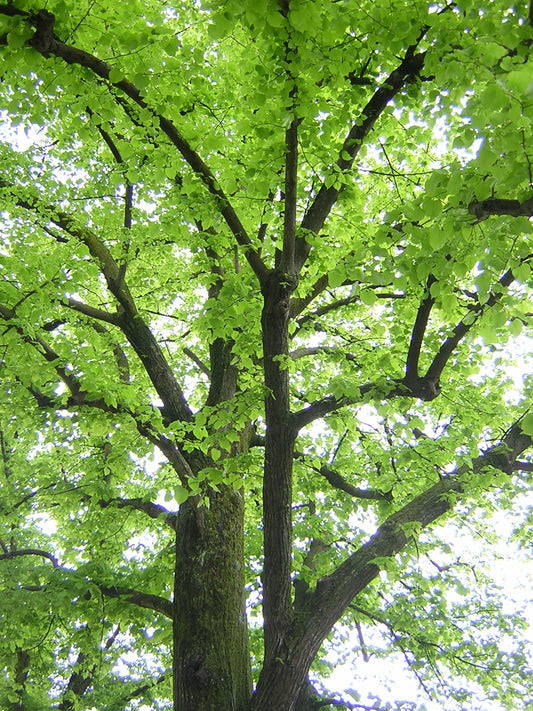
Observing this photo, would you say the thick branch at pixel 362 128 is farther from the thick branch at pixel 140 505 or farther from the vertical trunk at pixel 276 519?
the thick branch at pixel 140 505

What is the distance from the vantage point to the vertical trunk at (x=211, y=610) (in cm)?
416

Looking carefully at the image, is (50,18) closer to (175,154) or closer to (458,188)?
(175,154)

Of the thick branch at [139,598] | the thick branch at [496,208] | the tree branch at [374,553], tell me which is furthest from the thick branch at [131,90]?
the thick branch at [139,598]

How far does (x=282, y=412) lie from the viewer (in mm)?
3982

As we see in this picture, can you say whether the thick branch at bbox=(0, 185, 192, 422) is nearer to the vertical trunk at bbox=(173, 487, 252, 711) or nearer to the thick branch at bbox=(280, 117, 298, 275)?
the vertical trunk at bbox=(173, 487, 252, 711)

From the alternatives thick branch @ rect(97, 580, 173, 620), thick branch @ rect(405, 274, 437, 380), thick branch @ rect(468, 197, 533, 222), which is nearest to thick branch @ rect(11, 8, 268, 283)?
thick branch @ rect(405, 274, 437, 380)

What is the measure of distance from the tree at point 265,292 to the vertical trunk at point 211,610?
0.7 inches

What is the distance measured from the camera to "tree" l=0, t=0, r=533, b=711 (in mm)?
A: 2893

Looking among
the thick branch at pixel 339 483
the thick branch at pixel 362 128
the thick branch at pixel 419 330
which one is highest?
the thick branch at pixel 362 128

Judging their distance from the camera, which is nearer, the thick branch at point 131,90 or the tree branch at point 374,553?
the thick branch at point 131,90

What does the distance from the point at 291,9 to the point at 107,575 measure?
17.3 ft

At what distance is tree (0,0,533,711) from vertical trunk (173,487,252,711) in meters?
0.02

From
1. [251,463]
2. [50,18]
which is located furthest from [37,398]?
[50,18]

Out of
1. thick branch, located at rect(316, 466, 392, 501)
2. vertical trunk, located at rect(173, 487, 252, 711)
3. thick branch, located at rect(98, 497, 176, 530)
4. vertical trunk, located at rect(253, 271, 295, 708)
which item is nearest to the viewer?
vertical trunk, located at rect(253, 271, 295, 708)
